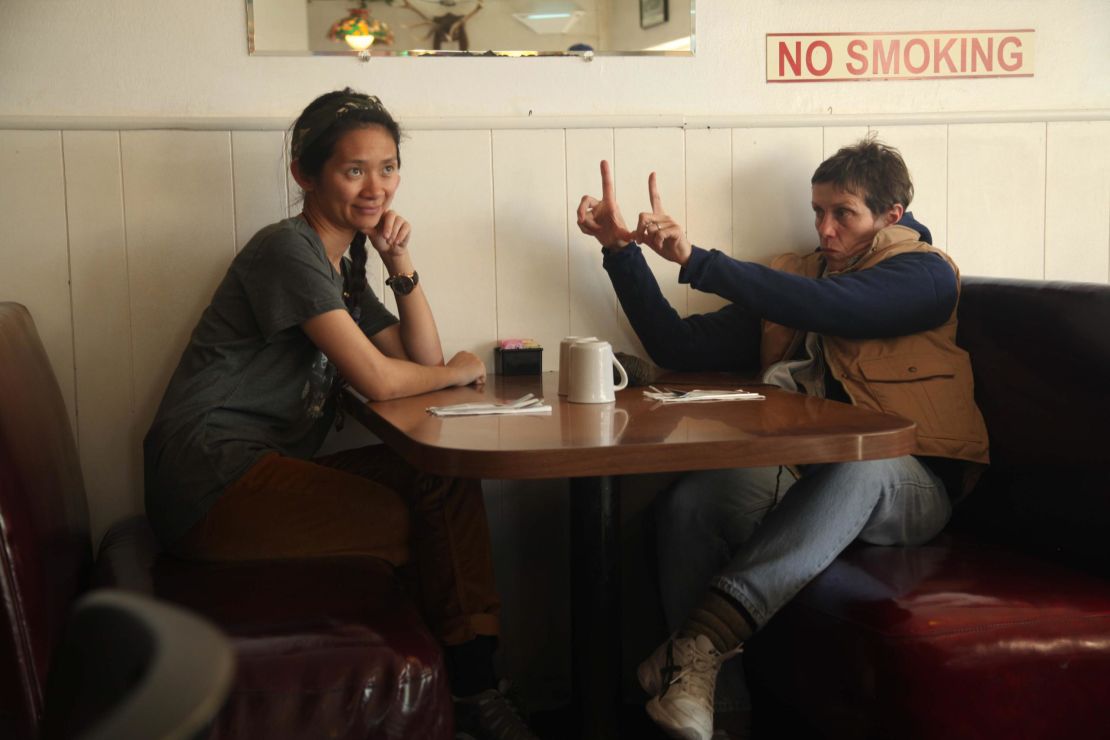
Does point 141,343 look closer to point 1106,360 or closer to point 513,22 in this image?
point 513,22

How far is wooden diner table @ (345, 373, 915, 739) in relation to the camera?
137cm

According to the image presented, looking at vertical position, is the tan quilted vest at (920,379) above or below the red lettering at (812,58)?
below

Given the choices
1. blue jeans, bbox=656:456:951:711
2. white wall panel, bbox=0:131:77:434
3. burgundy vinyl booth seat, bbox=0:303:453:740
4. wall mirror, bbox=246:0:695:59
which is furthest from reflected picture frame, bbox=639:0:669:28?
burgundy vinyl booth seat, bbox=0:303:453:740

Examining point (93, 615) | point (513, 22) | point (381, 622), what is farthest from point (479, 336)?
point (93, 615)

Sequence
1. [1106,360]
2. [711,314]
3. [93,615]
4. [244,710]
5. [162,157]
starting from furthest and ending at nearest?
[711,314]
[162,157]
[1106,360]
[244,710]
[93,615]

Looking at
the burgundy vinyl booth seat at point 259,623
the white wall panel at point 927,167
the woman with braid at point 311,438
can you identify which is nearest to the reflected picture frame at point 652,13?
the white wall panel at point 927,167

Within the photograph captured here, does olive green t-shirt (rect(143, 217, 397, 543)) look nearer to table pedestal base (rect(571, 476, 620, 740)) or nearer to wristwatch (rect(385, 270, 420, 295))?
wristwatch (rect(385, 270, 420, 295))

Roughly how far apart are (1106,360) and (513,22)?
136 cm

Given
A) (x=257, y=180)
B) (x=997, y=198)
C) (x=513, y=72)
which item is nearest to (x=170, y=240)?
(x=257, y=180)

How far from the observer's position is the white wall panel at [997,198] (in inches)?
102

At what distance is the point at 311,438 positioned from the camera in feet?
6.79

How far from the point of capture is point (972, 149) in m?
2.58

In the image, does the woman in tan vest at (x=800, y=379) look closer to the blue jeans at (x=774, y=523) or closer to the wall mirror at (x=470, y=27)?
the blue jeans at (x=774, y=523)

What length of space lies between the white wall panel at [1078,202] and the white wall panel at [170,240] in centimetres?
Result: 188
